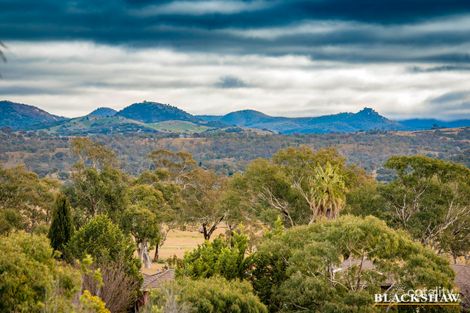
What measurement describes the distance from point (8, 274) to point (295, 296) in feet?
39.1

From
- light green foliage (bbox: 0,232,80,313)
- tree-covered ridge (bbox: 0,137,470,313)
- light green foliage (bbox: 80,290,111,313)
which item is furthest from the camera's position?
tree-covered ridge (bbox: 0,137,470,313)

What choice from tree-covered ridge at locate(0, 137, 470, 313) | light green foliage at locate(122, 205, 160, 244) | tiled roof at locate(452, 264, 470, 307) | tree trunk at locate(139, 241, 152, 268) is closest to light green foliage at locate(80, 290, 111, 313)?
tree-covered ridge at locate(0, 137, 470, 313)

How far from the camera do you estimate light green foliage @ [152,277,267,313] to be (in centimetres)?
2355

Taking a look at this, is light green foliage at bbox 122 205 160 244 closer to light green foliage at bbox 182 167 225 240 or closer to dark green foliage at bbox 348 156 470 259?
light green foliage at bbox 182 167 225 240

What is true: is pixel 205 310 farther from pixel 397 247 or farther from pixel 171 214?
pixel 171 214

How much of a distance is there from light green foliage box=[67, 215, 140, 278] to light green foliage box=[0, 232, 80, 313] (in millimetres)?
10275

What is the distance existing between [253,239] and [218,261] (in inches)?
970

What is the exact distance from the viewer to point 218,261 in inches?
1152

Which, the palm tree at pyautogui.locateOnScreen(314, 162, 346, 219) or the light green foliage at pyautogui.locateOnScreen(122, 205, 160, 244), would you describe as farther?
the light green foliage at pyautogui.locateOnScreen(122, 205, 160, 244)

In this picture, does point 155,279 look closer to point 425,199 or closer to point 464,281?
point 464,281

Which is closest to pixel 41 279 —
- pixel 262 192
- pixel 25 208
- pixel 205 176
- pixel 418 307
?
pixel 418 307

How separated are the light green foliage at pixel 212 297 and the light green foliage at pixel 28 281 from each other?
3.42m

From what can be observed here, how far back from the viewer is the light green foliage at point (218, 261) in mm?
29344

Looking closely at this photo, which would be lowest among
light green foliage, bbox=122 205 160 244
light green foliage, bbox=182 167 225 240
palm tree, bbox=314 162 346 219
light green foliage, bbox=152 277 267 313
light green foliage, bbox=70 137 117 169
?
light green foliage, bbox=182 167 225 240
